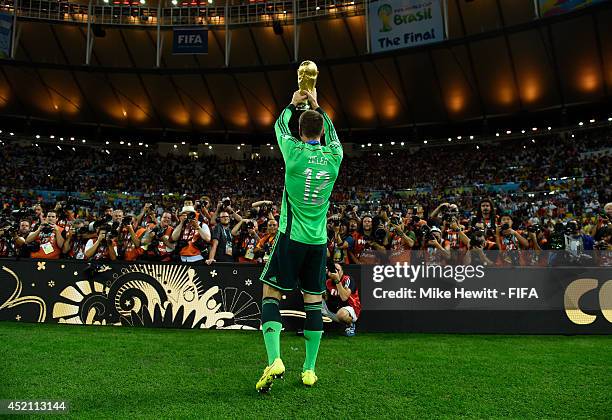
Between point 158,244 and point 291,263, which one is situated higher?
point 158,244

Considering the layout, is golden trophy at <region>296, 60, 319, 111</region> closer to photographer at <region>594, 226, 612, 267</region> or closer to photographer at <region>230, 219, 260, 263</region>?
photographer at <region>230, 219, 260, 263</region>

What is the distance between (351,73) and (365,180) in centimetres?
688

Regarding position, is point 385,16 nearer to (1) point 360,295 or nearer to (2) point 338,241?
(2) point 338,241

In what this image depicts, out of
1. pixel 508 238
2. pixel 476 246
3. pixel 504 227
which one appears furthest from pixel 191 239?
pixel 508 238

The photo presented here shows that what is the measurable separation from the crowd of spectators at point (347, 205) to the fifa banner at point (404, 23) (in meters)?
7.44

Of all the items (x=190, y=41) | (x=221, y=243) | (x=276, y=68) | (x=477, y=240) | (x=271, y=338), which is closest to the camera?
(x=271, y=338)

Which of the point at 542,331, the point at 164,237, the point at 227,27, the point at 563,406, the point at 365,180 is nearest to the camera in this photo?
the point at 563,406

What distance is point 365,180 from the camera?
30.4 meters

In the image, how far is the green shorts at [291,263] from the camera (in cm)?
396

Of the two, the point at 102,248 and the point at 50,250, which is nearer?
the point at 102,248

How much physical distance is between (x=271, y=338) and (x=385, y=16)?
19.8 metres

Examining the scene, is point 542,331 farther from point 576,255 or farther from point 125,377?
point 125,377

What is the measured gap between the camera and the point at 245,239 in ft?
30.7

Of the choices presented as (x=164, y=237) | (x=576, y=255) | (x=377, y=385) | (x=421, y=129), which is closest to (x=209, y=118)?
(x=421, y=129)
